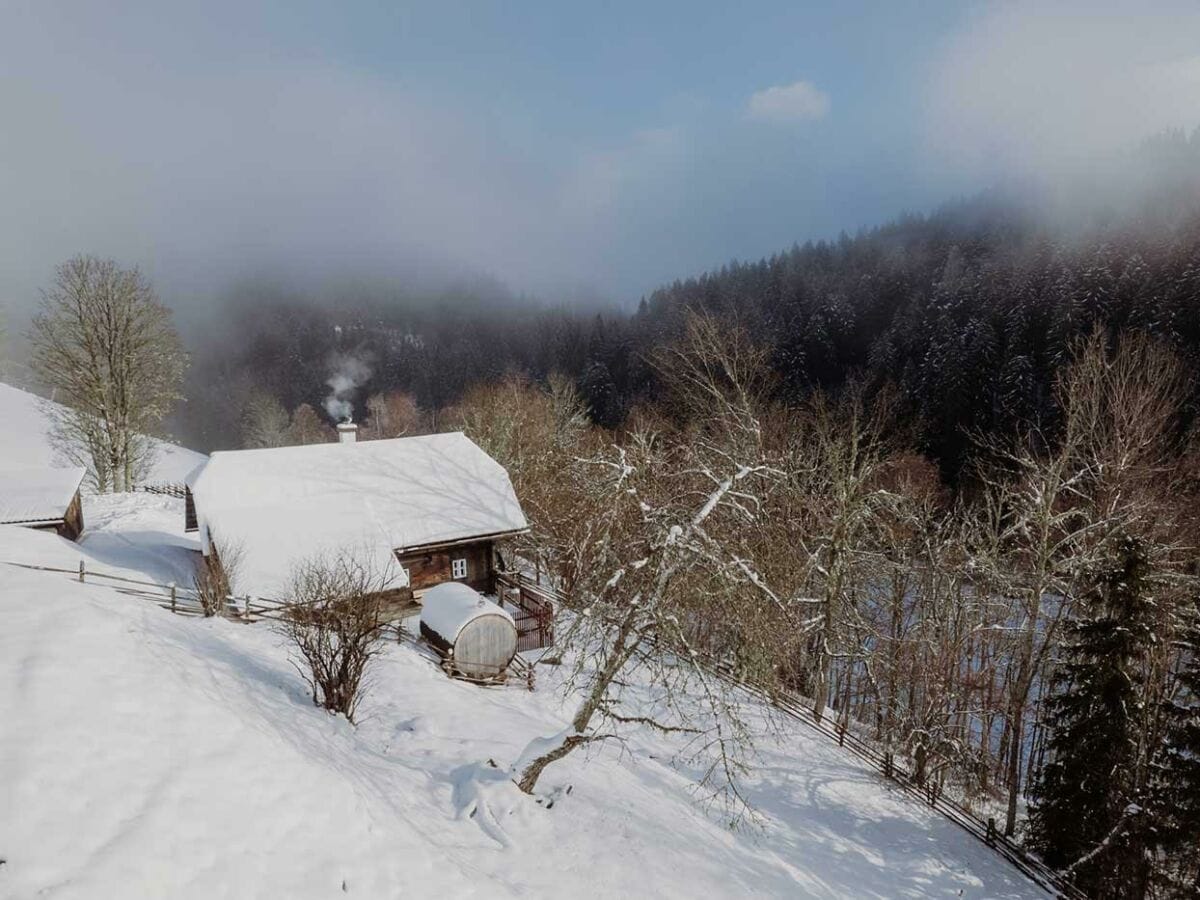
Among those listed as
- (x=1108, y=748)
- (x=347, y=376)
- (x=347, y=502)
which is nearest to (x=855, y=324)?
(x=1108, y=748)

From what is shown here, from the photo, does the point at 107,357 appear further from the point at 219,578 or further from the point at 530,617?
the point at 530,617

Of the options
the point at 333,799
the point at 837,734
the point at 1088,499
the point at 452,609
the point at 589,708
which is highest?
the point at 1088,499

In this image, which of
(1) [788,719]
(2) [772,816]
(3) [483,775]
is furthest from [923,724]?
(3) [483,775]

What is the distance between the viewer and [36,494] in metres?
24.6

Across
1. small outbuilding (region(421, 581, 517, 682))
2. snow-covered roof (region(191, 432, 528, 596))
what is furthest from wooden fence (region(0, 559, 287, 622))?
small outbuilding (region(421, 581, 517, 682))

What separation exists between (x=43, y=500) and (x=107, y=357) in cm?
1091

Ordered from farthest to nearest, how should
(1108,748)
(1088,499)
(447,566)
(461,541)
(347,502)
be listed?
(447,566), (461,541), (347,502), (1088,499), (1108,748)

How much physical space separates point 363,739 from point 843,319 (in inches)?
2763

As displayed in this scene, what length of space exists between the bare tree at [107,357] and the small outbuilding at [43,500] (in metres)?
5.77

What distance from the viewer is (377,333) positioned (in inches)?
4845

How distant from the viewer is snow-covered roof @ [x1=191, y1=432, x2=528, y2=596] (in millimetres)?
19969

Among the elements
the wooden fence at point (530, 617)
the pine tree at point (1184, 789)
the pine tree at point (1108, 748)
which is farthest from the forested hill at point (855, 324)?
the wooden fence at point (530, 617)

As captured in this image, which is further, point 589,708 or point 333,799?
point 589,708

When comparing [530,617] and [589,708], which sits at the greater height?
[589,708]
